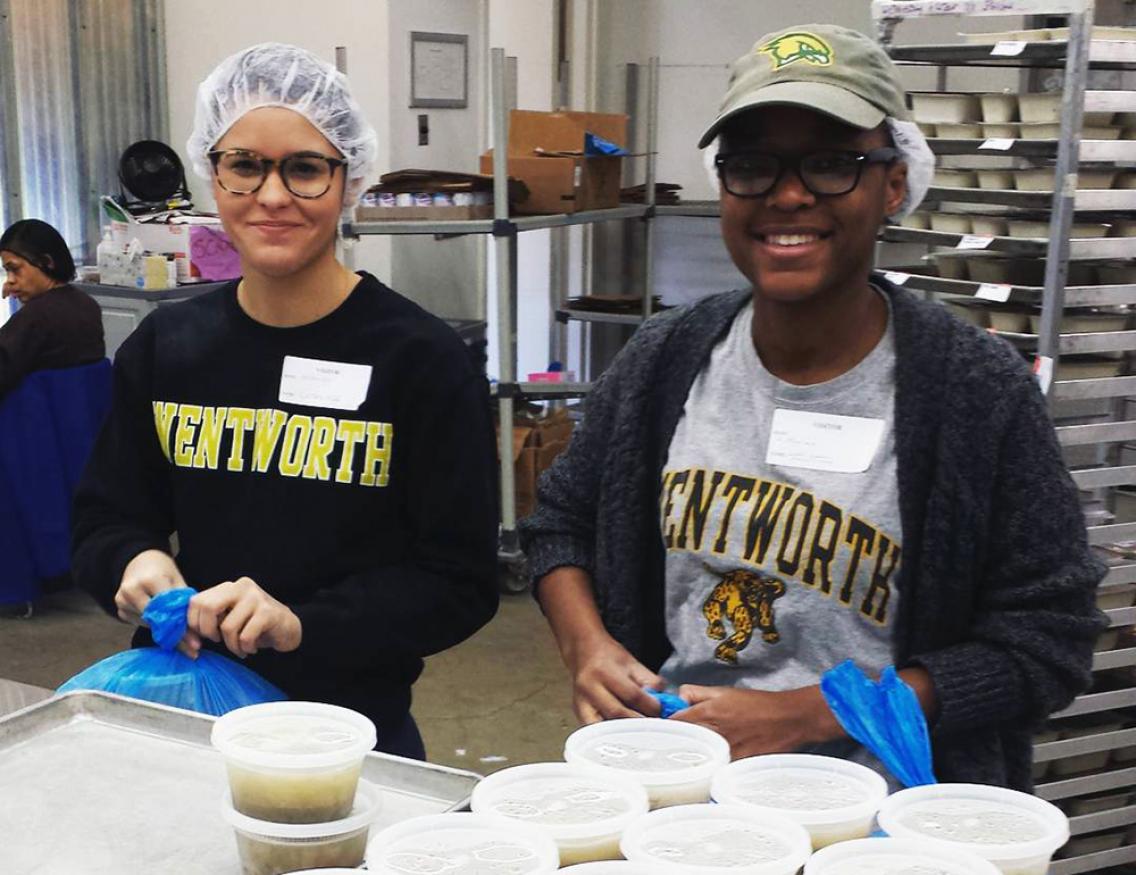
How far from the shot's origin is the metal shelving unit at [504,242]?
4.64 m

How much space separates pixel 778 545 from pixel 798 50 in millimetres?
544

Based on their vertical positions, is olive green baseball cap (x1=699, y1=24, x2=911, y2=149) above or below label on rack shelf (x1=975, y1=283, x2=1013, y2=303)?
above

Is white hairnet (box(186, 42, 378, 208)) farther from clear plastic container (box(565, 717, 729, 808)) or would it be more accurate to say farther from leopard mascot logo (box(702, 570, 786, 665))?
clear plastic container (box(565, 717, 729, 808))

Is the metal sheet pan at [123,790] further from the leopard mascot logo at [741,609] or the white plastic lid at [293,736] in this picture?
the leopard mascot logo at [741,609]

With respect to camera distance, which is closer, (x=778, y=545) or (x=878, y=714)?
(x=878, y=714)

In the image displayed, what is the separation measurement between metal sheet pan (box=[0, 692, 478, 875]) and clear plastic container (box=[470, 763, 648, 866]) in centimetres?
10

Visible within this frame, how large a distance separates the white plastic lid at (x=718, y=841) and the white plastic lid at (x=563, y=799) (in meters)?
0.03

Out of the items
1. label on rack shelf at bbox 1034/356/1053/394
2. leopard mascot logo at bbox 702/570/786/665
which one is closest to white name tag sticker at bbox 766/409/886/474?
leopard mascot logo at bbox 702/570/786/665

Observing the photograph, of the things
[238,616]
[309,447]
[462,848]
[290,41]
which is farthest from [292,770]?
[290,41]

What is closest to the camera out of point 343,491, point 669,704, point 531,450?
point 669,704

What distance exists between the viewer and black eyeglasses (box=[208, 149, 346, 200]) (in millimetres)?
1691

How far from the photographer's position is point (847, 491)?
1487 millimetres

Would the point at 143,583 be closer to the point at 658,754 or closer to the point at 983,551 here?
the point at 658,754

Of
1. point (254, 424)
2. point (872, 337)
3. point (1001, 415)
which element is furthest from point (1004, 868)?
point (254, 424)
